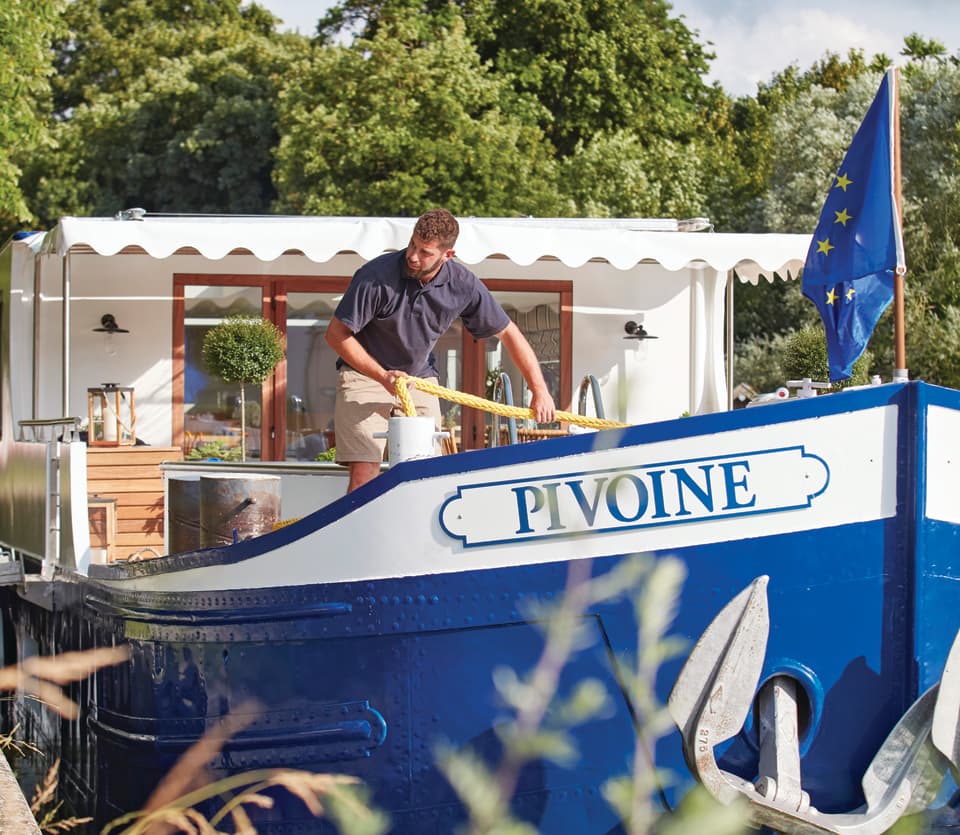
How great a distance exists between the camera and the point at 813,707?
4332 millimetres

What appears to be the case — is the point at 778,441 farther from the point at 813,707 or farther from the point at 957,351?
the point at 957,351

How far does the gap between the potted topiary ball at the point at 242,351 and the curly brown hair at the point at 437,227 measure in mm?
3908

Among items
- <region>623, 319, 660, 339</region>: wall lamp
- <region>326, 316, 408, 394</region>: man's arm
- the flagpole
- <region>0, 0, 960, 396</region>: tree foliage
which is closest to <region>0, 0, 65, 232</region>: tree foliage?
<region>623, 319, 660, 339</region>: wall lamp

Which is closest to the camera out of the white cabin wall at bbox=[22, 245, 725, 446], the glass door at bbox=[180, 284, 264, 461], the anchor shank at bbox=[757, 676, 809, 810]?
the anchor shank at bbox=[757, 676, 809, 810]

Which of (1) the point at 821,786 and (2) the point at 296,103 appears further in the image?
(2) the point at 296,103

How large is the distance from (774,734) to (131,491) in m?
A: 4.75

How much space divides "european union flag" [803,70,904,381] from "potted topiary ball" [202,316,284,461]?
12.8 feet

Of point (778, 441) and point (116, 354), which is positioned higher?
point (116, 354)

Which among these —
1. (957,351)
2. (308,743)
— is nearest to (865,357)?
(308,743)

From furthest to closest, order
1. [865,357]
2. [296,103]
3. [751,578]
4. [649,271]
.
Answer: [296,103] → [649,271] → [865,357] → [751,578]

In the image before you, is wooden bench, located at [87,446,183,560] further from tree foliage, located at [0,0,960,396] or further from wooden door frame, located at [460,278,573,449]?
tree foliage, located at [0,0,960,396]

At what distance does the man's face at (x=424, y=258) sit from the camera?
509 cm

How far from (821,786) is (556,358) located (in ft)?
19.0

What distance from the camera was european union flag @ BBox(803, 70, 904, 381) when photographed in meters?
5.86
